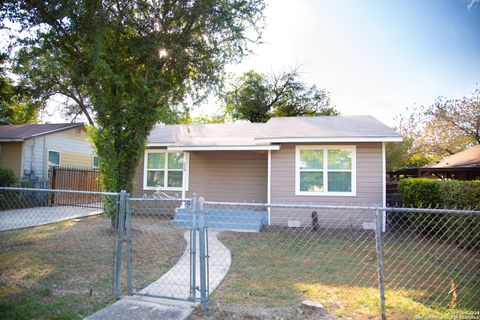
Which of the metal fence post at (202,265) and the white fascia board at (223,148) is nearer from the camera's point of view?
the metal fence post at (202,265)

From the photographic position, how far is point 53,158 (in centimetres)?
1633

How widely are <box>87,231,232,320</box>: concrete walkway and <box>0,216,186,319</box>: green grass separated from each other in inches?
10.9

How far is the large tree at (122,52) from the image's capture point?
25.2 feet

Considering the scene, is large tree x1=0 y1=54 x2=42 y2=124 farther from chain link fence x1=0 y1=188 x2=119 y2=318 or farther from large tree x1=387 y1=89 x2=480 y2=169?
large tree x1=387 y1=89 x2=480 y2=169

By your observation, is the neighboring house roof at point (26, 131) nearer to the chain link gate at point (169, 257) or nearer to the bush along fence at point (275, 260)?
the bush along fence at point (275, 260)

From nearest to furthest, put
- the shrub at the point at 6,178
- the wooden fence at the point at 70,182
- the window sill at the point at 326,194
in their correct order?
the window sill at the point at 326,194
the shrub at the point at 6,178
the wooden fence at the point at 70,182

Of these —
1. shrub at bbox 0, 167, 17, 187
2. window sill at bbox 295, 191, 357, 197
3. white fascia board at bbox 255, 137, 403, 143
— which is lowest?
window sill at bbox 295, 191, 357, 197

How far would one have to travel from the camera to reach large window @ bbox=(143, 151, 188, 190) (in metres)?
12.5

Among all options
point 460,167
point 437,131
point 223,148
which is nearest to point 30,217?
point 223,148

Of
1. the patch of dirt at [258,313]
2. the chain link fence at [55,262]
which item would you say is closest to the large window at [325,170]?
the chain link fence at [55,262]

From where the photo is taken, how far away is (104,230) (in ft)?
28.0

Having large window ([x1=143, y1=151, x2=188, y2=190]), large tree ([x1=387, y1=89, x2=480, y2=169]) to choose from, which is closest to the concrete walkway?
large window ([x1=143, y1=151, x2=188, y2=190])

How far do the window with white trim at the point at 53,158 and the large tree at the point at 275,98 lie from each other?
1816cm

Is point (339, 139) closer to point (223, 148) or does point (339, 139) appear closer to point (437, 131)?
point (223, 148)
